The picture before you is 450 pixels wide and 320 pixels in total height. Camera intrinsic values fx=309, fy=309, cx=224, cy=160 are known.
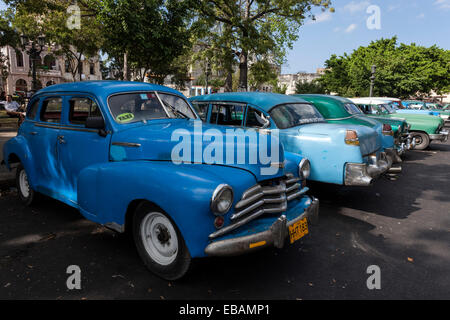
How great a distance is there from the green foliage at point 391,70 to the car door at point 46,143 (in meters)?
34.5

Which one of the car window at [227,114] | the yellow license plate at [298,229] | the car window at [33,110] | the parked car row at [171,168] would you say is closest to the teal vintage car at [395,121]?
the parked car row at [171,168]

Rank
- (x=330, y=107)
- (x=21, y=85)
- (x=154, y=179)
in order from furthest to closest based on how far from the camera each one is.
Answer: (x=21, y=85)
(x=330, y=107)
(x=154, y=179)

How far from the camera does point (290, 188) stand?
3.27m

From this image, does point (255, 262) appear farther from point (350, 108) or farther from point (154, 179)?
point (350, 108)

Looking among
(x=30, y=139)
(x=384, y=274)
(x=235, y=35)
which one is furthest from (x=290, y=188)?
(x=235, y=35)

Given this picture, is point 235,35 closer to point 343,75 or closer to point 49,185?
point 49,185

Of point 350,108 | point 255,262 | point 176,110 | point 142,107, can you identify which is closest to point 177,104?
point 176,110

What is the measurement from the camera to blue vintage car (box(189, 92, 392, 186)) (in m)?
4.77

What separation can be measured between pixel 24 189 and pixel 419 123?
1233 cm

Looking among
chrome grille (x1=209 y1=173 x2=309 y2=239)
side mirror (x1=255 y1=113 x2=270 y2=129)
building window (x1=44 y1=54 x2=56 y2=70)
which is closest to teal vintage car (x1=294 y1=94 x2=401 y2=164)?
side mirror (x1=255 y1=113 x2=270 y2=129)

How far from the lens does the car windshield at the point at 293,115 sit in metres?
5.45

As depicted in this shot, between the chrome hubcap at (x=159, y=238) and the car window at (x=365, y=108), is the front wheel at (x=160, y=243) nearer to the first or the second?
the chrome hubcap at (x=159, y=238)

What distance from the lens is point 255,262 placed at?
11.0 ft
